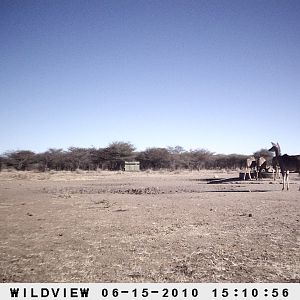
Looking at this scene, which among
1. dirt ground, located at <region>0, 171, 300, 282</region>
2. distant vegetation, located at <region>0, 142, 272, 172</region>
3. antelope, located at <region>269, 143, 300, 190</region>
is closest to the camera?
dirt ground, located at <region>0, 171, 300, 282</region>

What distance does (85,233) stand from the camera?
7070 mm

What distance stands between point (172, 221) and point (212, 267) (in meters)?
3.75

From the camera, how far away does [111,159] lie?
74.2 m

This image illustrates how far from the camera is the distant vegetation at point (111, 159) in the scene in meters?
69.1

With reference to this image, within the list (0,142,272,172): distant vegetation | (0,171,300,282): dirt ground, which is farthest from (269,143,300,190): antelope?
(0,142,272,172): distant vegetation

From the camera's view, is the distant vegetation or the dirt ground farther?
the distant vegetation

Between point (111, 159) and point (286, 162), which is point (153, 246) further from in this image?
point (111, 159)

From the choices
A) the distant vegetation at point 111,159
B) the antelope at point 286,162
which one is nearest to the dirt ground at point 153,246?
the antelope at point 286,162

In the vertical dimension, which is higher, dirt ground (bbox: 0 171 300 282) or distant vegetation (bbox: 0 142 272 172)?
distant vegetation (bbox: 0 142 272 172)

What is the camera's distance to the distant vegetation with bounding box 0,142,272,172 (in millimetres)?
69062

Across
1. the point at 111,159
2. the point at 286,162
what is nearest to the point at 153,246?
the point at 286,162

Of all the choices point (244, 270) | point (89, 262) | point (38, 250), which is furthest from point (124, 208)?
point (244, 270)

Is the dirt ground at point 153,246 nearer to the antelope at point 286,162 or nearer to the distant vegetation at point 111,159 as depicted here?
the antelope at point 286,162

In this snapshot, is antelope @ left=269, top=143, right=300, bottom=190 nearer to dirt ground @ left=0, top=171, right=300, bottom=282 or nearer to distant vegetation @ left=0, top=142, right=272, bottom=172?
dirt ground @ left=0, top=171, right=300, bottom=282
